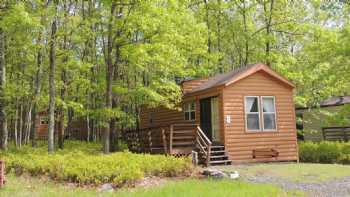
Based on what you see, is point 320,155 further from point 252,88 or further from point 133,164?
point 133,164

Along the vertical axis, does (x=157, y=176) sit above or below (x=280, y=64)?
below

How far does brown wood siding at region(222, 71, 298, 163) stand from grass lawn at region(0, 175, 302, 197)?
6204 mm

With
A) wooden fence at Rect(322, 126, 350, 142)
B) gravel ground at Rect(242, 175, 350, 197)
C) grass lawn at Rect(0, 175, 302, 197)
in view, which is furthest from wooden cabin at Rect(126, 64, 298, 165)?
wooden fence at Rect(322, 126, 350, 142)

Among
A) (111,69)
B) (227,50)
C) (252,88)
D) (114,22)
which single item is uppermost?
(227,50)

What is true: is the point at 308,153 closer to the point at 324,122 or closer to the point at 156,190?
the point at 324,122

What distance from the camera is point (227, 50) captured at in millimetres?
33969

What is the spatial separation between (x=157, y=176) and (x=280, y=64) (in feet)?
48.2

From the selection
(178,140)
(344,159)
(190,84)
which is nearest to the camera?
(178,140)

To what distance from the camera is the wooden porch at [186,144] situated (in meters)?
15.6

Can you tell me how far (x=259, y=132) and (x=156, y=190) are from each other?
8834mm

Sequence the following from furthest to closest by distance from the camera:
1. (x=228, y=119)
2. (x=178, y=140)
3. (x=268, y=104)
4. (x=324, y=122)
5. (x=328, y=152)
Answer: (x=324, y=122), (x=328, y=152), (x=268, y=104), (x=178, y=140), (x=228, y=119)

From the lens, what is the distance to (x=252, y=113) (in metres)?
16.8

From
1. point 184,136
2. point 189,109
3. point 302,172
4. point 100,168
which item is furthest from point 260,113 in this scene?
point 100,168

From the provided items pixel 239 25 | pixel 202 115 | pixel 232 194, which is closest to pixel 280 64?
pixel 239 25
